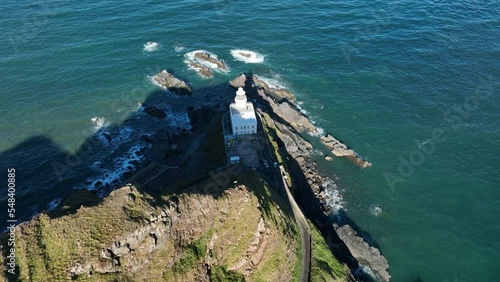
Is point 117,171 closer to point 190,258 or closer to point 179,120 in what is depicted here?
point 179,120

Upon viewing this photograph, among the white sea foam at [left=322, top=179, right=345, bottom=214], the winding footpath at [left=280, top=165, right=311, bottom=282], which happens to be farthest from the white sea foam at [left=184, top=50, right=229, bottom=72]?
the winding footpath at [left=280, top=165, right=311, bottom=282]

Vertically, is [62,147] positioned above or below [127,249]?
below

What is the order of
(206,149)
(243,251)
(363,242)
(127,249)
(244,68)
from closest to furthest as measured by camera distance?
(127,249)
(243,251)
(363,242)
(206,149)
(244,68)

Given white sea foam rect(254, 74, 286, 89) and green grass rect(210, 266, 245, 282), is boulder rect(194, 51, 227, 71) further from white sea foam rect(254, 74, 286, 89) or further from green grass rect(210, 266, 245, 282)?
green grass rect(210, 266, 245, 282)

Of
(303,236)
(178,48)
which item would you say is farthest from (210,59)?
(303,236)

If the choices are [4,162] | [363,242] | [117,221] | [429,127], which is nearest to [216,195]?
[117,221]

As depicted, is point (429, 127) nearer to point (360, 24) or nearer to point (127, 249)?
point (360, 24)
